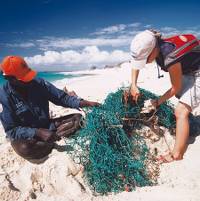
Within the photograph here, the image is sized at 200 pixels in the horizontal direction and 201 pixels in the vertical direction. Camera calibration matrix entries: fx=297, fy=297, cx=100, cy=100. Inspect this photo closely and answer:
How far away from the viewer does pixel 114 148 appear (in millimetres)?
4027

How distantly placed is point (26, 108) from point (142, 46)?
183 centimetres

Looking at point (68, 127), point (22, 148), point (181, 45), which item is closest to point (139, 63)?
point (181, 45)

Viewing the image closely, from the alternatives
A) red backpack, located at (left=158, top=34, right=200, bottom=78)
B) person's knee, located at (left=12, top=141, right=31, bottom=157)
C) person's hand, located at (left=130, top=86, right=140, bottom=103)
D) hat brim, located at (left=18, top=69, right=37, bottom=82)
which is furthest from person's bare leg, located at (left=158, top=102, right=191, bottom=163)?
hat brim, located at (left=18, top=69, right=37, bottom=82)

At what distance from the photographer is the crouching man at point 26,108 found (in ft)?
13.1

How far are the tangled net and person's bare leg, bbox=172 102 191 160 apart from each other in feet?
1.23

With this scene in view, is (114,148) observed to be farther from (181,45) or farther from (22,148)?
(181,45)

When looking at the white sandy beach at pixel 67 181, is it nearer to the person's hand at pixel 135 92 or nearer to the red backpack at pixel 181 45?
the person's hand at pixel 135 92

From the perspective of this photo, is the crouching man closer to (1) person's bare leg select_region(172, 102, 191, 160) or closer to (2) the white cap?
(2) the white cap

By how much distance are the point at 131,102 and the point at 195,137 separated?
1.17 meters

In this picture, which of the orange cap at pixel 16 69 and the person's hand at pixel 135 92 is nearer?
the orange cap at pixel 16 69

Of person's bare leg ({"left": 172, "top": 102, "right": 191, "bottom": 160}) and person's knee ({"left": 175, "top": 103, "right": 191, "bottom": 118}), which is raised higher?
person's knee ({"left": 175, "top": 103, "right": 191, "bottom": 118})

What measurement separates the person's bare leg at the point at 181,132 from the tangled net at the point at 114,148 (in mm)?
375

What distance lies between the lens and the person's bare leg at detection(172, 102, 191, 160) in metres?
4.12

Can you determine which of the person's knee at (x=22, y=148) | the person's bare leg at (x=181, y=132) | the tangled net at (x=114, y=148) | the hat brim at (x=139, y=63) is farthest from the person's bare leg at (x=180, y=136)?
the person's knee at (x=22, y=148)
